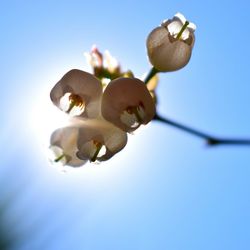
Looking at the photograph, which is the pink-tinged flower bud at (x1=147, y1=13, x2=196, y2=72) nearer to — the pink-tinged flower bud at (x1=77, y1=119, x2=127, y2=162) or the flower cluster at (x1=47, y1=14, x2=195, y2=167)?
the flower cluster at (x1=47, y1=14, x2=195, y2=167)

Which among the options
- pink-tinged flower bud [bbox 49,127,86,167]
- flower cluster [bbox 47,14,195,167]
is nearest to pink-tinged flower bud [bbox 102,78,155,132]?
flower cluster [bbox 47,14,195,167]

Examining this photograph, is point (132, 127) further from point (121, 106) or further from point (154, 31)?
point (154, 31)

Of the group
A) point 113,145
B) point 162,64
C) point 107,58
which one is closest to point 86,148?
point 113,145

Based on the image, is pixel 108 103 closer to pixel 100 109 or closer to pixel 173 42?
pixel 100 109

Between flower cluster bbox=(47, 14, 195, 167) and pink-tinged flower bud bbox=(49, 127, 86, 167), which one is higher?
flower cluster bbox=(47, 14, 195, 167)

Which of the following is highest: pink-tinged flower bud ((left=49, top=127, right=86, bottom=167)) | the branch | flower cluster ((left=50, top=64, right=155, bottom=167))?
the branch

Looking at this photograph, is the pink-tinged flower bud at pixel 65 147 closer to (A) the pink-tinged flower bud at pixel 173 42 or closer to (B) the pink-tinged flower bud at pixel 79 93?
(B) the pink-tinged flower bud at pixel 79 93

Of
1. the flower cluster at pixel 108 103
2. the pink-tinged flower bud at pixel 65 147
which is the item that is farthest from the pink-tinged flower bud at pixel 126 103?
the pink-tinged flower bud at pixel 65 147
